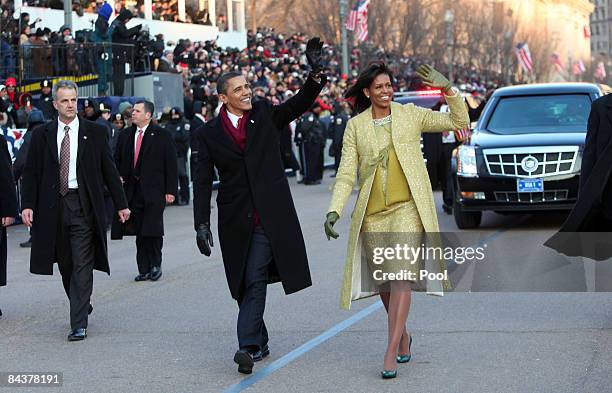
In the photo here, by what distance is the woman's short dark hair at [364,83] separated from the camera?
25.8 ft

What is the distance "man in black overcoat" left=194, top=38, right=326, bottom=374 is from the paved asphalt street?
0.52 m

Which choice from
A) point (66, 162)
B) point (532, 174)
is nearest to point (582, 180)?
point (66, 162)

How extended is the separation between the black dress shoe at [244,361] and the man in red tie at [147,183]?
5185 mm

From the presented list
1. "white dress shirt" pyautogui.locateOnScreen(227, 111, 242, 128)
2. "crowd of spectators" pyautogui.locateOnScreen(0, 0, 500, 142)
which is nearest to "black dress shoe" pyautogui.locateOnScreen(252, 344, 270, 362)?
"white dress shirt" pyautogui.locateOnScreen(227, 111, 242, 128)

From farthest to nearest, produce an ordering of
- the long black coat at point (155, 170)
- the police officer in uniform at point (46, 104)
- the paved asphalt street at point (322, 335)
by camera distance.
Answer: the police officer in uniform at point (46, 104), the long black coat at point (155, 170), the paved asphalt street at point (322, 335)

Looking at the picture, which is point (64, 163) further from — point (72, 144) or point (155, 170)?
point (155, 170)

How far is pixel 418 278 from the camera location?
7.89m

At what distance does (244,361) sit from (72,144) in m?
2.72

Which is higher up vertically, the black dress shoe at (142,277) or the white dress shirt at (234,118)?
the white dress shirt at (234,118)

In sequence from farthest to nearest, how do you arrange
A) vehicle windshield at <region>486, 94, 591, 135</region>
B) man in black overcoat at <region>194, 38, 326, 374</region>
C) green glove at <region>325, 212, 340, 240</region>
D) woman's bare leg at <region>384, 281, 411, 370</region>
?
vehicle windshield at <region>486, 94, 591, 135</region>
man in black overcoat at <region>194, 38, 326, 374</region>
woman's bare leg at <region>384, 281, 411, 370</region>
green glove at <region>325, 212, 340, 240</region>

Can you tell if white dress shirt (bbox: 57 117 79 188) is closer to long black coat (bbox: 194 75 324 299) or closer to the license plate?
long black coat (bbox: 194 75 324 299)

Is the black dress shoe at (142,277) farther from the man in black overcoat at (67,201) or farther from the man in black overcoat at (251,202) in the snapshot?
the man in black overcoat at (251,202)

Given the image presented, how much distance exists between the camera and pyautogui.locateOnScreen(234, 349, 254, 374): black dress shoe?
8.02m

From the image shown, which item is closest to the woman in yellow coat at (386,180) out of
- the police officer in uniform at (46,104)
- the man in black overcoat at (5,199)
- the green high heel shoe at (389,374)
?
the green high heel shoe at (389,374)
